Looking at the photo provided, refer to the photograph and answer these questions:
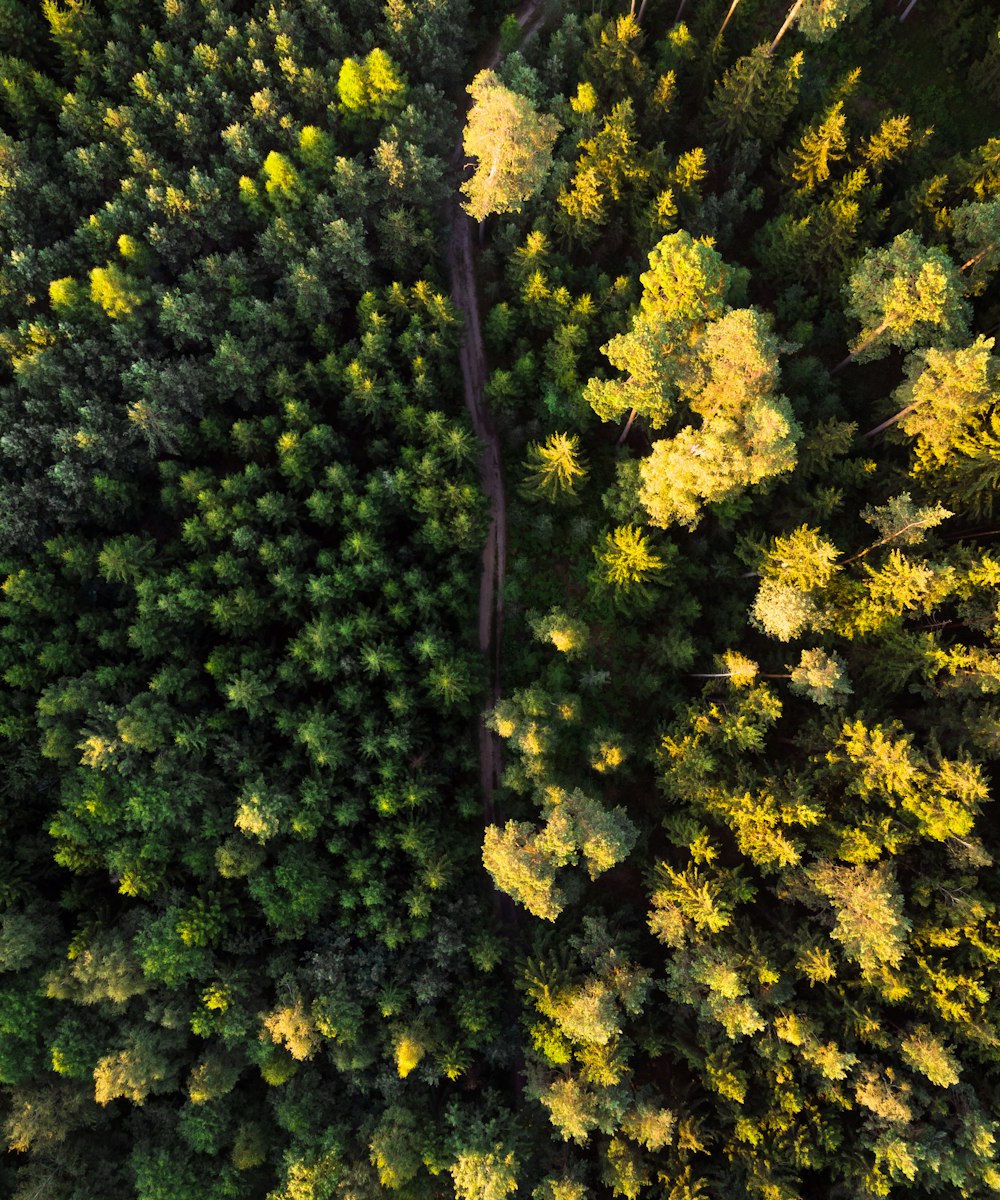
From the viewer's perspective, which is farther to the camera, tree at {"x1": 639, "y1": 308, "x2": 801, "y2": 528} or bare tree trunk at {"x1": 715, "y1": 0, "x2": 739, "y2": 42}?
A: bare tree trunk at {"x1": 715, "y1": 0, "x2": 739, "y2": 42}

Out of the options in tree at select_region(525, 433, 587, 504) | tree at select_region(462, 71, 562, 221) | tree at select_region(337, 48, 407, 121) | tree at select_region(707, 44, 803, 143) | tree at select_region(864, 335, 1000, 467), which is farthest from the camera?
tree at select_region(707, 44, 803, 143)

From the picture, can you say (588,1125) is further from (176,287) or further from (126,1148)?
(176,287)

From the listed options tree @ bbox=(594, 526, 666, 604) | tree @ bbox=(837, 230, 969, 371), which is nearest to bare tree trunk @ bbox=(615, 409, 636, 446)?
tree @ bbox=(594, 526, 666, 604)

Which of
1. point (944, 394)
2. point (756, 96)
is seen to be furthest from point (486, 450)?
point (756, 96)

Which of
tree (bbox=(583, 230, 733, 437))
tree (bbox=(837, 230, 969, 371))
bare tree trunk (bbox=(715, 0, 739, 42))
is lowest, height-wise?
tree (bbox=(583, 230, 733, 437))

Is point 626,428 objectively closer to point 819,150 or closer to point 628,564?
point 628,564

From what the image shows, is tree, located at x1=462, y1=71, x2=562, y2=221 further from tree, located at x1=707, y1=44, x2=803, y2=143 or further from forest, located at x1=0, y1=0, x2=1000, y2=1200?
tree, located at x1=707, y1=44, x2=803, y2=143
